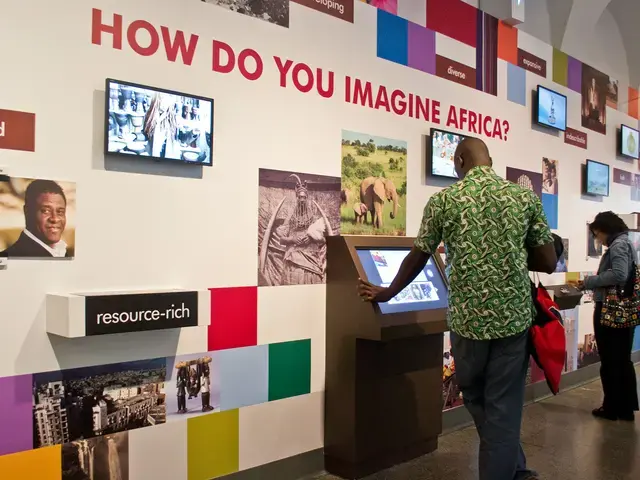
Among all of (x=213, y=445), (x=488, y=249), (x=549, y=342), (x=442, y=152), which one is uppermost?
(x=442, y=152)

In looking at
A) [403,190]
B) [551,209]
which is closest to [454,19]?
[403,190]

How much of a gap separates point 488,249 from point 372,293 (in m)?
0.69

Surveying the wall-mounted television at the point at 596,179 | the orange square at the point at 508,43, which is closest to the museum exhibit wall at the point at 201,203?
the orange square at the point at 508,43

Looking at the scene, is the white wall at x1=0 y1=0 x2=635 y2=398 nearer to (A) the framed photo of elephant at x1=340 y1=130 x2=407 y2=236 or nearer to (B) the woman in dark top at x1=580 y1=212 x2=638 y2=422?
(A) the framed photo of elephant at x1=340 y1=130 x2=407 y2=236

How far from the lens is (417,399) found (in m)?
3.63

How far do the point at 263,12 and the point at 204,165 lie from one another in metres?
0.91

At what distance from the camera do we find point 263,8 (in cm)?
317

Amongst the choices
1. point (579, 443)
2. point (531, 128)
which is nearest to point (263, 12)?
point (531, 128)

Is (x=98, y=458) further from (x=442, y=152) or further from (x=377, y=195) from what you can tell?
(x=442, y=152)

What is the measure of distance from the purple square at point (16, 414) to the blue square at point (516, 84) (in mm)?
4101

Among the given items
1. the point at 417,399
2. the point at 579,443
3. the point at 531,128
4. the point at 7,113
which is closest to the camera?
the point at 7,113

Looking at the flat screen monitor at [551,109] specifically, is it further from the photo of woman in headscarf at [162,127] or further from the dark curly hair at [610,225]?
the photo of woman in headscarf at [162,127]

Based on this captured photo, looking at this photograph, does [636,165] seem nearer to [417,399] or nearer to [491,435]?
[417,399]

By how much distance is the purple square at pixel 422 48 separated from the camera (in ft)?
13.3
